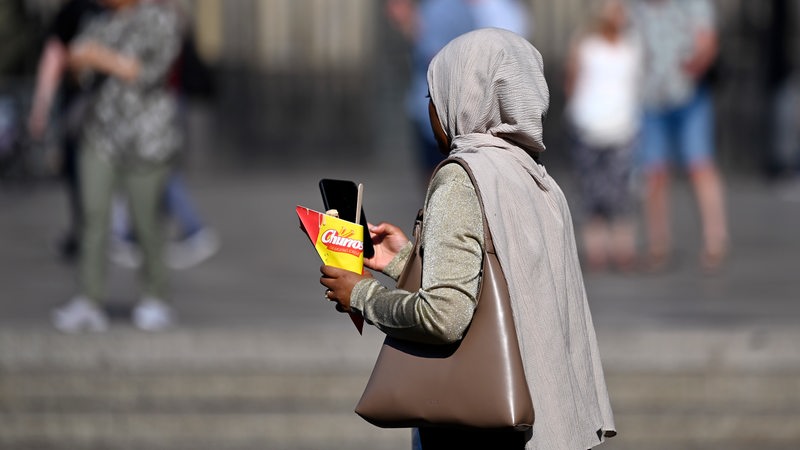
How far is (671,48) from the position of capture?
853 centimetres

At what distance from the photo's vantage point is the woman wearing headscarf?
2920 mm

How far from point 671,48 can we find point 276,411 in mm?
3407

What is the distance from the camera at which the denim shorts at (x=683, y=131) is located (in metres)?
8.60

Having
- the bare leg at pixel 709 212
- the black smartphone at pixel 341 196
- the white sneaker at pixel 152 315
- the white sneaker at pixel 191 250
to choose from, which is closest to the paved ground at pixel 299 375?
the white sneaker at pixel 152 315

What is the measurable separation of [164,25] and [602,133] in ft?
9.22

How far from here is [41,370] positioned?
672cm

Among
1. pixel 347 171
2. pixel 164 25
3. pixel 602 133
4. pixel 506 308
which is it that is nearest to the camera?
pixel 506 308

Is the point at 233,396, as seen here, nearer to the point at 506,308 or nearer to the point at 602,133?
the point at 602,133

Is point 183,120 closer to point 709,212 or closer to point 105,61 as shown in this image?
point 105,61

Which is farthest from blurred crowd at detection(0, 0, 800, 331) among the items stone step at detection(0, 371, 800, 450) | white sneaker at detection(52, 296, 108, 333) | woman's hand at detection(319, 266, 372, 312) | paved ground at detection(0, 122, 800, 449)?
woman's hand at detection(319, 266, 372, 312)

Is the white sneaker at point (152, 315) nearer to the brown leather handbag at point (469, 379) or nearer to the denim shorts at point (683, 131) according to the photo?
the denim shorts at point (683, 131)

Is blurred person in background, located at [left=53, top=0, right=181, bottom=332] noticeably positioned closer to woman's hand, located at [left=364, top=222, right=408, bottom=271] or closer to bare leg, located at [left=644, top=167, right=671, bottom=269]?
bare leg, located at [left=644, top=167, right=671, bottom=269]

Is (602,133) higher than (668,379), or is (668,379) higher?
(602,133)

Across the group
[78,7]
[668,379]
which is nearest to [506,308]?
[668,379]
